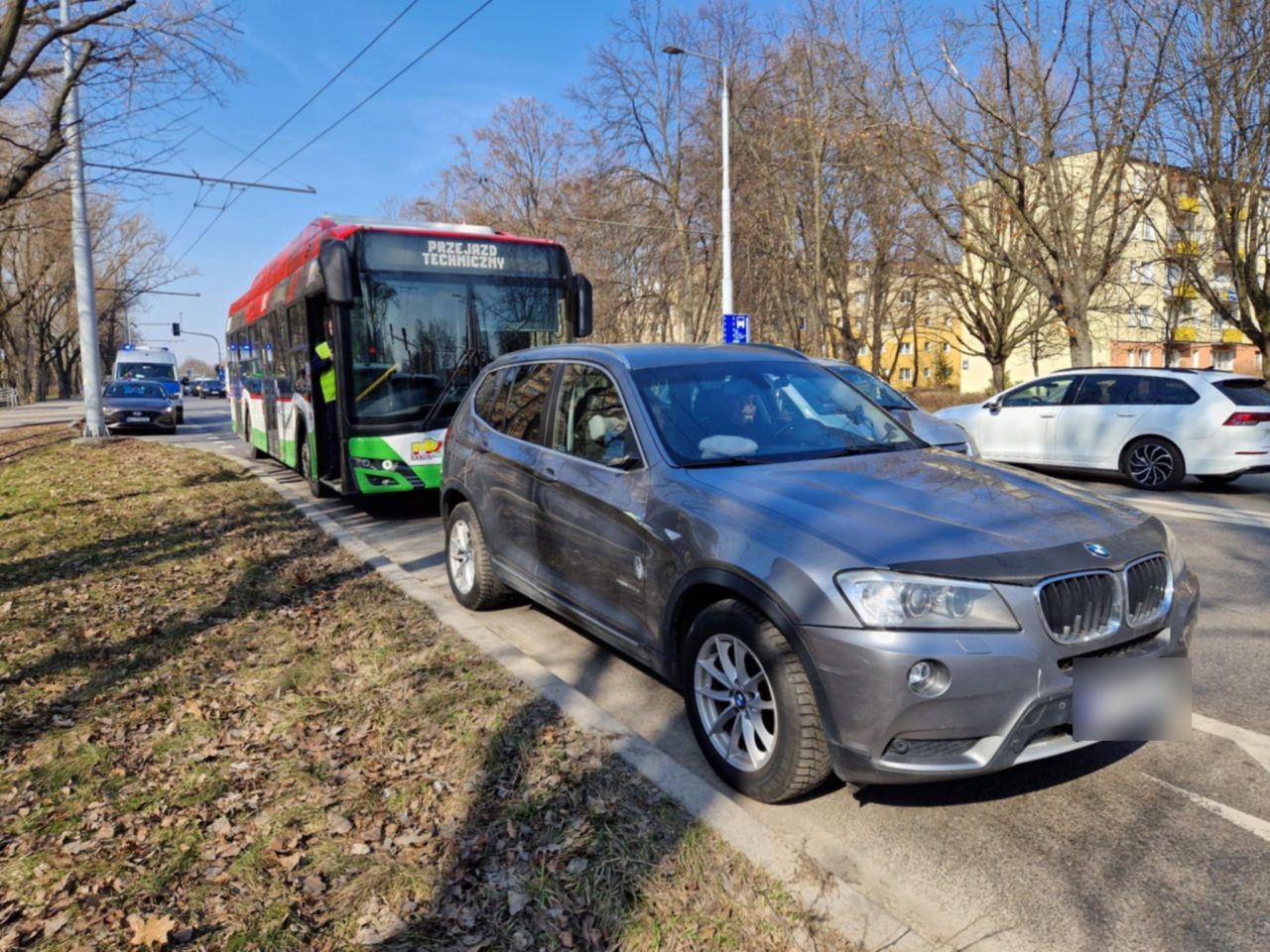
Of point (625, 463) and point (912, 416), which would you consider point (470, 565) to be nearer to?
point (625, 463)

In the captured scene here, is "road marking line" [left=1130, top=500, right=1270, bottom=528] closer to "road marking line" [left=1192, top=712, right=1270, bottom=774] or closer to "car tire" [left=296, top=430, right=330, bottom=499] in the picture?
"road marking line" [left=1192, top=712, right=1270, bottom=774]

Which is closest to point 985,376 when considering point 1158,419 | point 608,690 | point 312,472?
point 1158,419

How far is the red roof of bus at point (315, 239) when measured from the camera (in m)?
9.08

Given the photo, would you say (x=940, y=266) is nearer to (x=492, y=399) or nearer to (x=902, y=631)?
(x=492, y=399)

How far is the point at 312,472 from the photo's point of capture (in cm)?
1050

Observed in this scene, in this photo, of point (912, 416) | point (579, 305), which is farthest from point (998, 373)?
point (579, 305)

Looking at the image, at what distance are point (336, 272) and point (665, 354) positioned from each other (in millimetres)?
4684

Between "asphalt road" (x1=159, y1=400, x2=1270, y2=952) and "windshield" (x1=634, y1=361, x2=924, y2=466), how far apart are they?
53.4 inches

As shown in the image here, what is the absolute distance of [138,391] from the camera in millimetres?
24703

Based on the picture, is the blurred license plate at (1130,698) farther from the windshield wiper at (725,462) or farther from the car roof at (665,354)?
the car roof at (665,354)

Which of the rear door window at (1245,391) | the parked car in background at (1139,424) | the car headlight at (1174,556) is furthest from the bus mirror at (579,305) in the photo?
the rear door window at (1245,391)

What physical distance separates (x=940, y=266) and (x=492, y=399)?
34.2m

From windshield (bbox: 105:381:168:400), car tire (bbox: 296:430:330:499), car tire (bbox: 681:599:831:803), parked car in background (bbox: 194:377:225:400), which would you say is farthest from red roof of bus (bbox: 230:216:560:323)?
parked car in background (bbox: 194:377:225:400)

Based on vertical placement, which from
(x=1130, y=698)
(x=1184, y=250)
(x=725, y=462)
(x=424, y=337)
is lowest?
(x=1130, y=698)
